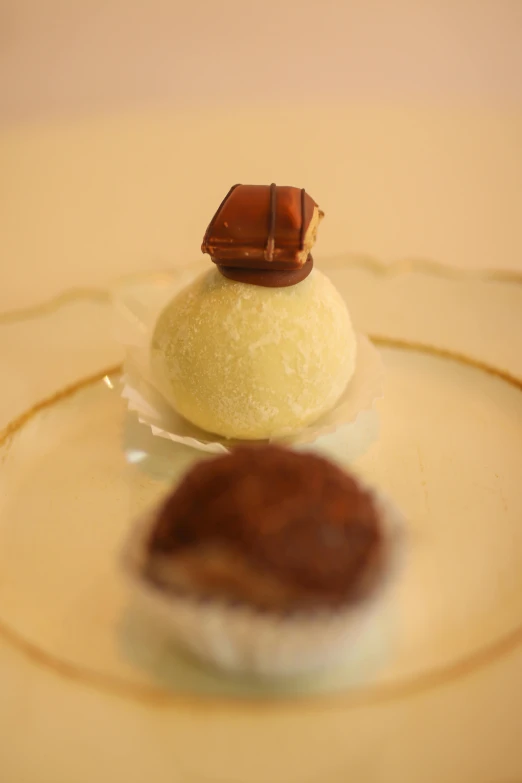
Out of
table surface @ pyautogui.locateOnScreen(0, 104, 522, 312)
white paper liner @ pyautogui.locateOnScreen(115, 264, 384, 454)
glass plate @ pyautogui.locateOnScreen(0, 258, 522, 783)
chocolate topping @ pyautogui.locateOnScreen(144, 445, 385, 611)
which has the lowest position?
glass plate @ pyautogui.locateOnScreen(0, 258, 522, 783)

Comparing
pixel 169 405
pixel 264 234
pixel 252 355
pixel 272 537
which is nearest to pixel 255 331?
pixel 252 355

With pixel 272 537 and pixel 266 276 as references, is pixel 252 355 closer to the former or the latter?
pixel 266 276

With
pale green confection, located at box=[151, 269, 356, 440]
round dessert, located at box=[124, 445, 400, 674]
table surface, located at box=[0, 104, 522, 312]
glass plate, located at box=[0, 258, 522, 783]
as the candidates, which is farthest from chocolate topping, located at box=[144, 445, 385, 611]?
table surface, located at box=[0, 104, 522, 312]

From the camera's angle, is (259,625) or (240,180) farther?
(240,180)

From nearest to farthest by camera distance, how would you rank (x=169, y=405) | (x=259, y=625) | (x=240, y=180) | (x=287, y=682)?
(x=259, y=625) < (x=287, y=682) < (x=169, y=405) < (x=240, y=180)

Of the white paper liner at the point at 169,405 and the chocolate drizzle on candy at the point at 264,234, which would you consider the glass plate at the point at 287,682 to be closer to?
the white paper liner at the point at 169,405

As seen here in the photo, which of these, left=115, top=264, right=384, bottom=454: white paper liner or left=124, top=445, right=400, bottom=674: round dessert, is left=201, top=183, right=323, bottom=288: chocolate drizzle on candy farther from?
left=124, top=445, right=400, bottom=674: round dessert
